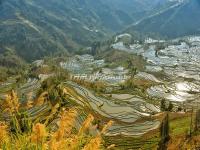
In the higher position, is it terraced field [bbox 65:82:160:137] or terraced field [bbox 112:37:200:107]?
terraced field [bbox 112:37:200:107]

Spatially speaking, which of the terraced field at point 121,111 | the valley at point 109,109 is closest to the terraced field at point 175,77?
the valley at point 109,109

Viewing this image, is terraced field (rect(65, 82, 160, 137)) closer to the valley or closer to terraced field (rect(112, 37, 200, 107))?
the valley

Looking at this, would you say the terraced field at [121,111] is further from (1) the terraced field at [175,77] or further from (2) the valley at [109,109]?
(1) the terraced field at [175,77]

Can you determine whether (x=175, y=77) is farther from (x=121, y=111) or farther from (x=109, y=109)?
(x=121, y=111)

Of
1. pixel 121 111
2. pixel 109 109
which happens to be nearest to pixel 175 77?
pixel 109 109

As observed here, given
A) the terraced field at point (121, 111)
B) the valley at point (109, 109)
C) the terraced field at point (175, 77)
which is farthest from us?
the terraced field at point (175, 77)

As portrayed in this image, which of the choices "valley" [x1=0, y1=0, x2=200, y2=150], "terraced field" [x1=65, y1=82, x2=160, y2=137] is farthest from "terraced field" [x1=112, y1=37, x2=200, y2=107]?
"terraced field" [x1=65, y1=82, x2=160, y2=137]

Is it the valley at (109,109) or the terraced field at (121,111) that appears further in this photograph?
the terraced field at (121,111)

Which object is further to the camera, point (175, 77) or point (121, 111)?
point (175, 77)

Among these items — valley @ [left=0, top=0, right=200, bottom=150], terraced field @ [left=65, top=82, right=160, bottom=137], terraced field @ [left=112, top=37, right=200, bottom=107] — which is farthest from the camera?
terraced field @ [left=112, top=37, right=200, bottom=107]

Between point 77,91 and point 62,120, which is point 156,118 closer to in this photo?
point 77,91

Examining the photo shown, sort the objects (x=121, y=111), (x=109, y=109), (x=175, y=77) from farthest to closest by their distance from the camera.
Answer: (x=175, y=77)
(x=109, y=109)
(x=121, y=111)
